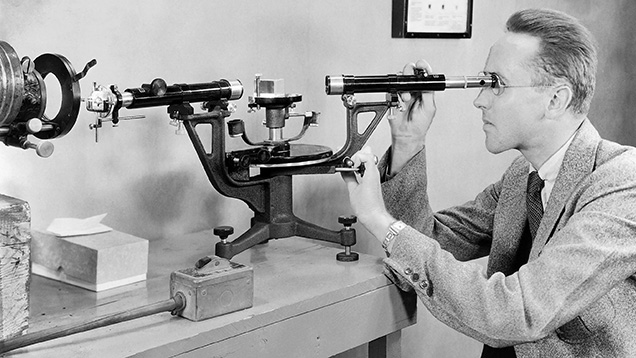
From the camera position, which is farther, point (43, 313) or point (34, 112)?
point (43, 313)

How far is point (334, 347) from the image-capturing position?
1.69 metres

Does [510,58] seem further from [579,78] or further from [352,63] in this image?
[352,63]

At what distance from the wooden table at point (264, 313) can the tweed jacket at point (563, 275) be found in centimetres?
10

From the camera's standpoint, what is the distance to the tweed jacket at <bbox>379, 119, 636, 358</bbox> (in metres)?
1.60

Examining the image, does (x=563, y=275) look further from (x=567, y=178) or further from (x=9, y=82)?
(x=9, y=82)

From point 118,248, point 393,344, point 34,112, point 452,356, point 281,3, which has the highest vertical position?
point 281,3

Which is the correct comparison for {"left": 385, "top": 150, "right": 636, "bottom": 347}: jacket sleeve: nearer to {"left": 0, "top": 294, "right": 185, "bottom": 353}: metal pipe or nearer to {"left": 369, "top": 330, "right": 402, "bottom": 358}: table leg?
{"left": 369, "top": 330, "right": 402, "bottom": 358}: table leg

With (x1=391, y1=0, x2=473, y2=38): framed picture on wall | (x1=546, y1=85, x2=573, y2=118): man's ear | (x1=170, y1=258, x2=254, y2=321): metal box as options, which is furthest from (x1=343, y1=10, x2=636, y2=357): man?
(x1=391, y1=0, x2=473, y2=38): framed picture on wall

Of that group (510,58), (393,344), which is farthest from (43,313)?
(510,58)

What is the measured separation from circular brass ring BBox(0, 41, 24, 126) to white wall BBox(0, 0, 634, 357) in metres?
0.51

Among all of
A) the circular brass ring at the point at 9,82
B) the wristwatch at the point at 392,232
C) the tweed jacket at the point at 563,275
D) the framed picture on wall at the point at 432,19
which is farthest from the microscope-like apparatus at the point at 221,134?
the framed picture on wall at the point at 432,19

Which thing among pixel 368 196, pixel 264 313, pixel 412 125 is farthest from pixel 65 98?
pixel 412 125

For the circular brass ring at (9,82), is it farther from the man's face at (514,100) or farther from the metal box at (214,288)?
the man's face at (514,100)

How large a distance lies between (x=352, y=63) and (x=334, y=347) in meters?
1.08
